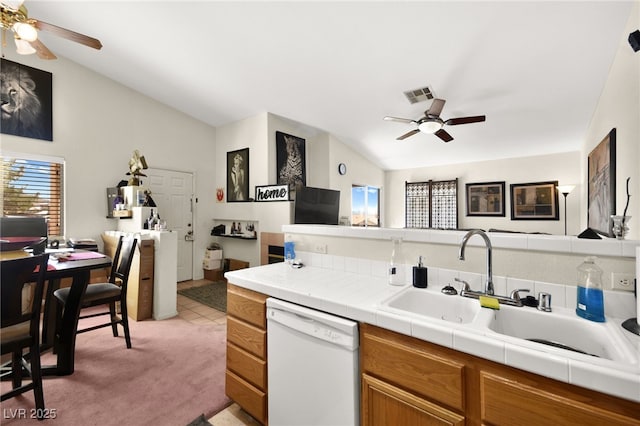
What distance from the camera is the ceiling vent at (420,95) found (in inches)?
131

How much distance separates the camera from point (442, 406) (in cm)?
96

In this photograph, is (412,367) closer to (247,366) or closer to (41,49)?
(247,366)

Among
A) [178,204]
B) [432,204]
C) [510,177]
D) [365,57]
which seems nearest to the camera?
[365,57]

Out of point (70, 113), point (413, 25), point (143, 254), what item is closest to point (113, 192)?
point (70, 113)

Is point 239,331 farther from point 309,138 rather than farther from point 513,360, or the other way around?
point 309,138

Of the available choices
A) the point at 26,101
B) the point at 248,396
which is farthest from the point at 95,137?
the point at 248,396

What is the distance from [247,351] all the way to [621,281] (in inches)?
71.1

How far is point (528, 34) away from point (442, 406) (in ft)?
9.65

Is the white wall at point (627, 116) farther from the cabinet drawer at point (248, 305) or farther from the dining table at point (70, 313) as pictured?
the dining table at point (70, 313)

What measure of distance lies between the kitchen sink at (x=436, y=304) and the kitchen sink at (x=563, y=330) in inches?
5.1

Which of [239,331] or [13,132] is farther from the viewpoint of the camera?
[13,132]

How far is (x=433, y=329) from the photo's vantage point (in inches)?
38.1

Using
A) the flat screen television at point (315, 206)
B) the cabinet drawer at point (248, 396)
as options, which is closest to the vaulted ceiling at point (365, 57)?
the flat screen television at point (315, 206)

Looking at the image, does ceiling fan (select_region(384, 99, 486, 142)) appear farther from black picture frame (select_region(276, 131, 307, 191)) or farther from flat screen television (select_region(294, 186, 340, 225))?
black picture frame (select_region(276, 131, 307, 191))
